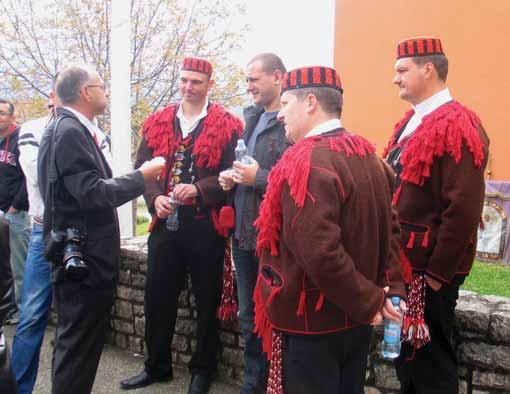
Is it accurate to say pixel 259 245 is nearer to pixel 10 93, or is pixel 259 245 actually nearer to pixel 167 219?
pixel 167 219

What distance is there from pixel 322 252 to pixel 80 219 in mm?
1552

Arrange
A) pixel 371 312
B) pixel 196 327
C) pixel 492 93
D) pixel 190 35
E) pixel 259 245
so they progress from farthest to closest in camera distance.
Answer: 1. pixel 190 35
2. pixel 492 93
3. pixel 196 327
4. pixel 259 245
5. pixel 371 312

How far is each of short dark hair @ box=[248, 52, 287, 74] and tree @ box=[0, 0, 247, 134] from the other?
810 cm

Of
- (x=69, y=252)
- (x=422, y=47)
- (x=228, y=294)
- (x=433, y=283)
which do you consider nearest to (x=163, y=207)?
(x=228, y=294)

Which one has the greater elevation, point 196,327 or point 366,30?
point 366,30

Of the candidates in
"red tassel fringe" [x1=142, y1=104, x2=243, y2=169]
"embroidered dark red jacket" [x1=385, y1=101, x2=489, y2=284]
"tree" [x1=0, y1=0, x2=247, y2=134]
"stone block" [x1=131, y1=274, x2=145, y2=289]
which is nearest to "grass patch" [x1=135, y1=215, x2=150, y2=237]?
"tree" [x1=0, y1=0, x2=247, y2=134]

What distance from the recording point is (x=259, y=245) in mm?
2262

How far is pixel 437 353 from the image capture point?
2.83 metres

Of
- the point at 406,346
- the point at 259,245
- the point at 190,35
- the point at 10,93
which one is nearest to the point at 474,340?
the point at 406,346

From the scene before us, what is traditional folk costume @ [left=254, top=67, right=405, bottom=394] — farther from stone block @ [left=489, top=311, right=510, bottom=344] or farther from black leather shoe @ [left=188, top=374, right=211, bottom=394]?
black leather shoe @ [left=188, top=374, right=211, bottom=394]

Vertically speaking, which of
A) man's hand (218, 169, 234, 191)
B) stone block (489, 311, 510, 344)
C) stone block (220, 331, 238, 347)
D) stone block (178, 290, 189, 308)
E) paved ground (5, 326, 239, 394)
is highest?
man's hand (218, 169, 234, 191)

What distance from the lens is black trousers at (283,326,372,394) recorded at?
2143 mm

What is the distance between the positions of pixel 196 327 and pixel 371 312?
221 cm

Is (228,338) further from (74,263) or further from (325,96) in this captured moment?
(325,96)
